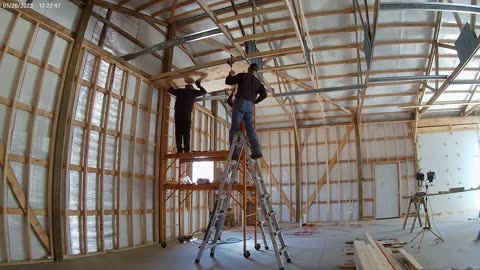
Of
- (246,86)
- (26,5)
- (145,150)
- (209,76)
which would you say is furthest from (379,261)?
(26,5)

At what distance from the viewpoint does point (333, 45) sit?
9.62 m

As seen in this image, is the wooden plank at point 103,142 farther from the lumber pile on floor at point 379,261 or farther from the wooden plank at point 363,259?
the wooden plank at point 363,259

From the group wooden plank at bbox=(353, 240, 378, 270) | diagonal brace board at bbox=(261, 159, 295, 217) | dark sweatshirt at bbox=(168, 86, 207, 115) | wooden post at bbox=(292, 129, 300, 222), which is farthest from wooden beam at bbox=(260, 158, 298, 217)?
wooden plank at bbox=(353, 240, 378, 270)

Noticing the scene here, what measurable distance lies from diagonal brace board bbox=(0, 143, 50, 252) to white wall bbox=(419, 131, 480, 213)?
13.5 metres

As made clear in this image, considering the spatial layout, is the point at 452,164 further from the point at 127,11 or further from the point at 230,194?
the point at 127,11

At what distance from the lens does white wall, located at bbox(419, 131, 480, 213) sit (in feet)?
43.6

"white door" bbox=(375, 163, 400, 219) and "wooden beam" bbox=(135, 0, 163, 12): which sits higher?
"wooden beam" bbox=(135, 0, 163, 12)

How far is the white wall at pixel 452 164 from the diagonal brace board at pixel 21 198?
13.5m

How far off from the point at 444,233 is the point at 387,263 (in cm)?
466

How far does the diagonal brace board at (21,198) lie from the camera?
187 inches

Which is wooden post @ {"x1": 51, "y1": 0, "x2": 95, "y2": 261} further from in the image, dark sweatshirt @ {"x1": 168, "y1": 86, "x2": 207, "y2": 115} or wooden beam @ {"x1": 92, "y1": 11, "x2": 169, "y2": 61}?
dark sweatshirt @ {"x1": 168, "y1": 86, "x2": 207, "y2": 115}

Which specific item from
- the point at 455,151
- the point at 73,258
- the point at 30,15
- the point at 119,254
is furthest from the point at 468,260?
the point at 455,151

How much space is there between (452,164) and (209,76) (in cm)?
1149

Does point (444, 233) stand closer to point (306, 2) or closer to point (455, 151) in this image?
point (306, 2)
